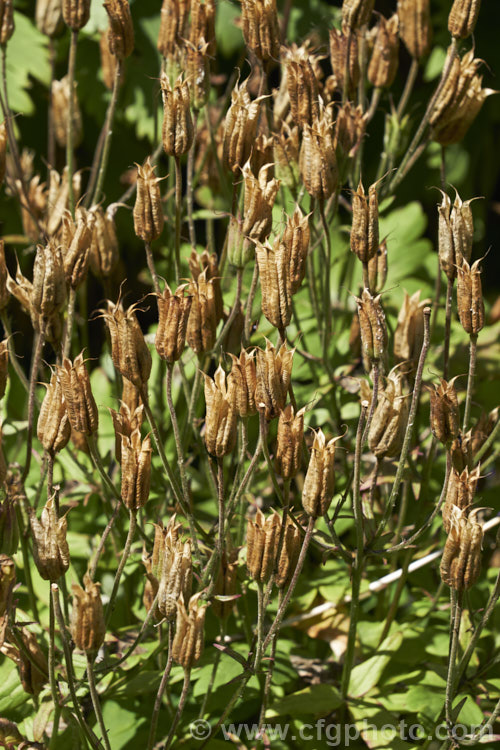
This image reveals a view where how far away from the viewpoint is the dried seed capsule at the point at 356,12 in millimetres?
1131

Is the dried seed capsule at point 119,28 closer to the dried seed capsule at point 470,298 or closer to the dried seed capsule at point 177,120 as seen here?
the dried seed capsule at point 177,120

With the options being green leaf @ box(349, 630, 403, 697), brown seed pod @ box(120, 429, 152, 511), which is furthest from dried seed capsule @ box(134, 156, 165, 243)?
green leaf @ box(349, 630, 403, 697)

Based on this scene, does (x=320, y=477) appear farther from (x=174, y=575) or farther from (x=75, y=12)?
(x=75, y=12)

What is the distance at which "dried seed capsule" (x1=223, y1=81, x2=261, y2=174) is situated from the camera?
3.22 ft

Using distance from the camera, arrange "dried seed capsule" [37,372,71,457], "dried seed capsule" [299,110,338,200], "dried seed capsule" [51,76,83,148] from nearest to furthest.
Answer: "dried seed capsule" [37,372,71,457] → "dried seed capsule" [299,110,338,200] → "dried seed capsule" [51,76,83,148]

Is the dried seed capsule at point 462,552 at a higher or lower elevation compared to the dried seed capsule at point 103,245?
lower

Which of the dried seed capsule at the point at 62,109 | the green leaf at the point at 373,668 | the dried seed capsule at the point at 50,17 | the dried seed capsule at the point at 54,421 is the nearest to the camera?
the dried seed capsule at the point at 54,421

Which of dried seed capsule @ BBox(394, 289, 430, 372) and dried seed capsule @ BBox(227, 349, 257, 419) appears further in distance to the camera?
dried seed capsule @ BBox(394, 289, 430, 372)

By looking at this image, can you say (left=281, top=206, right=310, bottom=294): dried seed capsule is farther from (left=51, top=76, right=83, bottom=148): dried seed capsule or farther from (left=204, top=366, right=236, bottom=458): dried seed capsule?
(left=51, top=76, right=83, bottom=148): dried seed capsule

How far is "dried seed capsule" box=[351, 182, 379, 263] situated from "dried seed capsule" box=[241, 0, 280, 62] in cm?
26

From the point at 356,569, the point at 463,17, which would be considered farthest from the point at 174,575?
the point at 463,17

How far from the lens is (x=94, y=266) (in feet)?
3.76

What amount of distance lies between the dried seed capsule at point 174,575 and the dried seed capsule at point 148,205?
37 centimetres

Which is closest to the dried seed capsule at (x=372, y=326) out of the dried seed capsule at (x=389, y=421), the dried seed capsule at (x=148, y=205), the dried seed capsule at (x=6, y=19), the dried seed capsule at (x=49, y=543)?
the dried seed capsule at (x=389, y=421)
